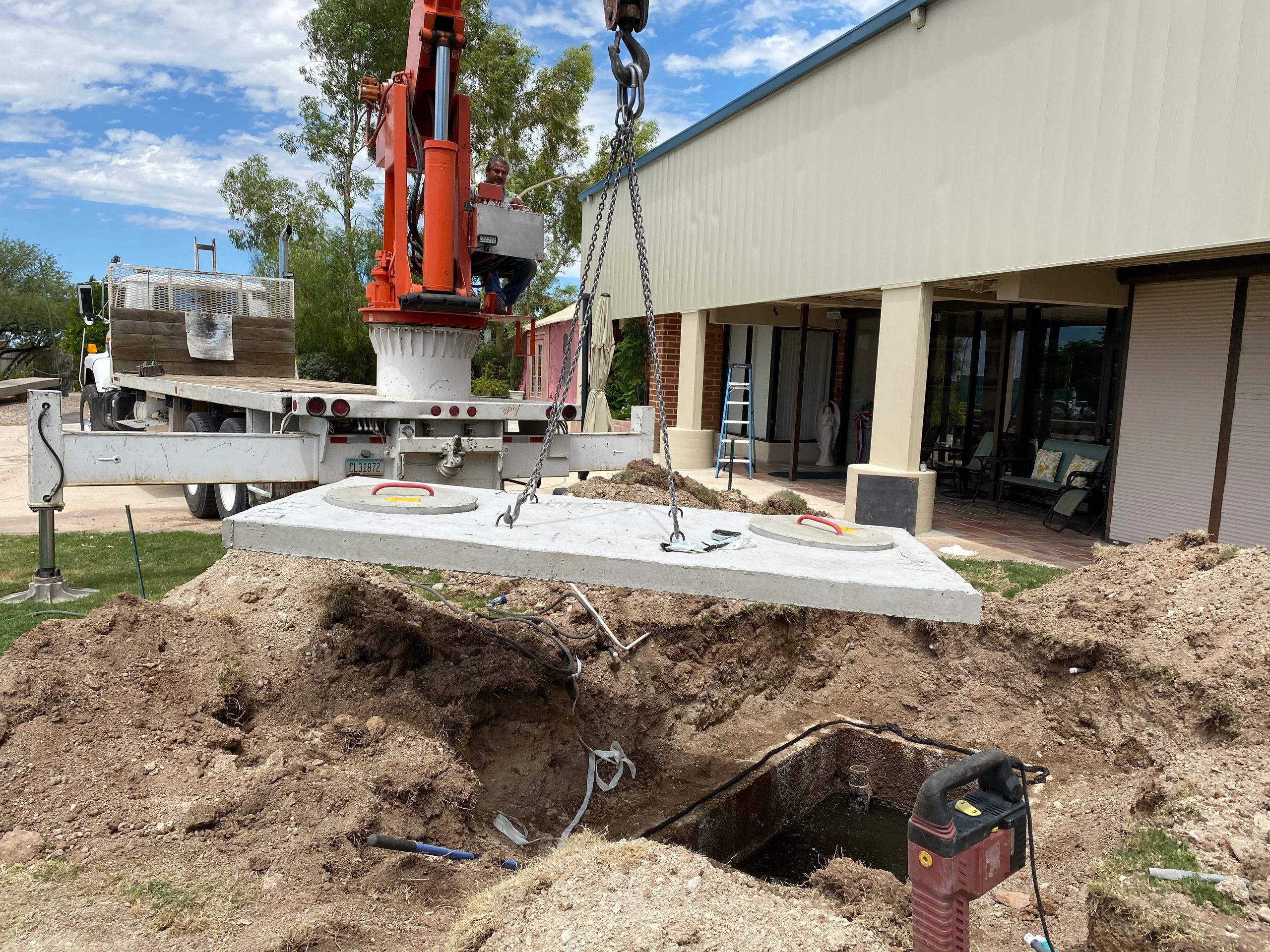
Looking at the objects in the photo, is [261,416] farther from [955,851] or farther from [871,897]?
[955,851]

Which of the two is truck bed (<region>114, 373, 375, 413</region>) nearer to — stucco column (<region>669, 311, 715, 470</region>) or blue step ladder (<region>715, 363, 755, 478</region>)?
blue step ladder (<region>715, 363, 755, 478</region>)

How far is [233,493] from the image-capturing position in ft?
26.3

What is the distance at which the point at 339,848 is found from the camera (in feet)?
10.0

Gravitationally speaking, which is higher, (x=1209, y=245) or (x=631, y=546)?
(x=1209, y=245)

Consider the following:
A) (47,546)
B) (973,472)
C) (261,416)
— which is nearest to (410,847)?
(47,546)

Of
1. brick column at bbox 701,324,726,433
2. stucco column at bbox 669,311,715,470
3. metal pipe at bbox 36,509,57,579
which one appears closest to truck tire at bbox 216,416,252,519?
metal pipe at bbox 36,509,57,579

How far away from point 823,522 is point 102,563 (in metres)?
5.61

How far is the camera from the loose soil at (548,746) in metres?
2.58

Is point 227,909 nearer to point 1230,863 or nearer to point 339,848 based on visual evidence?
point 339,848

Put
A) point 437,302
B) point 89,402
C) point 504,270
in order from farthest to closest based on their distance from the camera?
point 89,402 → point 504,270 → point 437,302

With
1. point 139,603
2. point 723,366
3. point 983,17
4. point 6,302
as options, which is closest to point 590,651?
point 139,603

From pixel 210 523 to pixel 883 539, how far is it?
23.7ft

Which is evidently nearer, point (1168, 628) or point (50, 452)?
point (1168, 628)

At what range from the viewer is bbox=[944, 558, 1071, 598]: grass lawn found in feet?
21.6
